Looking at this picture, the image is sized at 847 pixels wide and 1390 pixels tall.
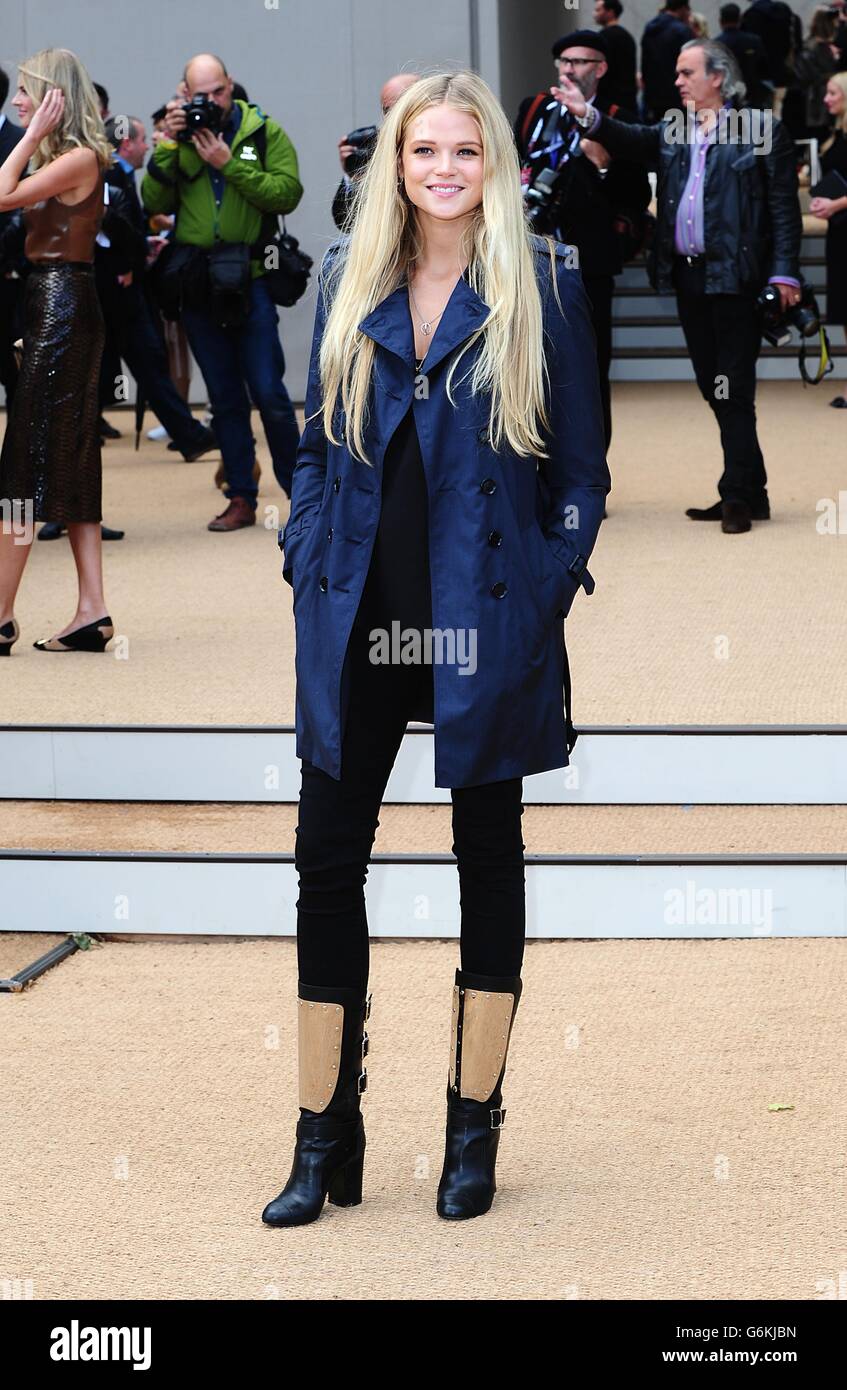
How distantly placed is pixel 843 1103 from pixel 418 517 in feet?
4.19

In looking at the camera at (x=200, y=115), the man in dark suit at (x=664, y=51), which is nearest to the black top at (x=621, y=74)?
the man in dark suit at (x=664, y=51)

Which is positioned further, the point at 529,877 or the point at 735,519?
the point at 735,519

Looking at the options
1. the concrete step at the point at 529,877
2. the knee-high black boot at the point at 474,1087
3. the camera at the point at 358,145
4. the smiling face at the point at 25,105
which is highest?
the smiling face at the point at 25,105

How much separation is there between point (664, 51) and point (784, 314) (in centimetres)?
806

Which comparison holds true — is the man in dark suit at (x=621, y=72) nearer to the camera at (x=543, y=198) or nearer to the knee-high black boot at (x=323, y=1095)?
the camera at (x=543, y=198)

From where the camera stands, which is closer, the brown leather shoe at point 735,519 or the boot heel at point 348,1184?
the boot heel at point 348,1184

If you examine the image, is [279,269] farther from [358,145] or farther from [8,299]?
[8,299]

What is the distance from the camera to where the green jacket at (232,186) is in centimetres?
714

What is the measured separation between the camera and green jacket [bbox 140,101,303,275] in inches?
281

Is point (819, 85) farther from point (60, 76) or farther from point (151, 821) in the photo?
point (151, 821)

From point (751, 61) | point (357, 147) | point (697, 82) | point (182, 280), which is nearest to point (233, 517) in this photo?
point (182, 280)

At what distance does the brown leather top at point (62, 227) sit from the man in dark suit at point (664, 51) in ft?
30.6

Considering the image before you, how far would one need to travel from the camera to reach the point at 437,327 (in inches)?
106

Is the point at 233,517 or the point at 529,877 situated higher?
the point at 529,877
